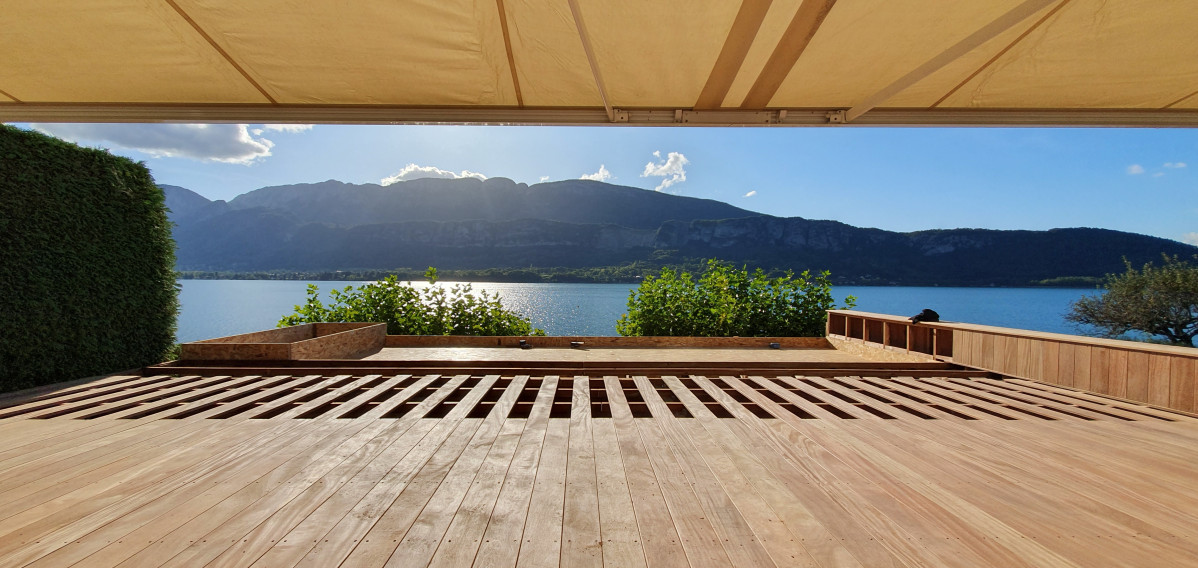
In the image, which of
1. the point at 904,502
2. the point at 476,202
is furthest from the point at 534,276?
the point at 904,502

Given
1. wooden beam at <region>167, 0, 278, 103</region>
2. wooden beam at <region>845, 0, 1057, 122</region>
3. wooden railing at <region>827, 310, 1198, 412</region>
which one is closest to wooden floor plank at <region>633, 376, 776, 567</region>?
wooden beam at <region>845, 0, 1057, 122</region>

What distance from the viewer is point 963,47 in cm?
215

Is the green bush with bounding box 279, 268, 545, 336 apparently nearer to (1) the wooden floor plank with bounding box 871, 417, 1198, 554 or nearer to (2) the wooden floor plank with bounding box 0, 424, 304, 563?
(2) the wooden floor plank with bounding box 0, 424, 304, 563

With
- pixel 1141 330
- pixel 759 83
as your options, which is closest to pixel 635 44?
pixel 759 83

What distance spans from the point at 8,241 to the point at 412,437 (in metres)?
3.55

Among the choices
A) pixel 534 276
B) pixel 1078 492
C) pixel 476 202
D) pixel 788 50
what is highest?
pixel 476 202

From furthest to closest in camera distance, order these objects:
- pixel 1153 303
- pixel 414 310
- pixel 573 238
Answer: pixel 573 238, pixel 1153 303, pixel 414 310

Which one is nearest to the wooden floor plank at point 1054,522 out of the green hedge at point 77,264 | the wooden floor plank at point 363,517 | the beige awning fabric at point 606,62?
the wooden floor plank at point 363,517

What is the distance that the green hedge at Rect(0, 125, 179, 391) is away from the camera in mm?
3104

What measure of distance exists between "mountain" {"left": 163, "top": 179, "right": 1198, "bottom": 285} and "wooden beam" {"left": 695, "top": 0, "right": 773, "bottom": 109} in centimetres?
1804

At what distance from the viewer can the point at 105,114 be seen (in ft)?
9.55

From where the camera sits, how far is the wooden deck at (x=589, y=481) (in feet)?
3.76

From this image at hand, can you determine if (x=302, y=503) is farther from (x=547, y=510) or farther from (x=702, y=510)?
(x=702, y=510)

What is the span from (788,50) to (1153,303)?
64.6 ft
